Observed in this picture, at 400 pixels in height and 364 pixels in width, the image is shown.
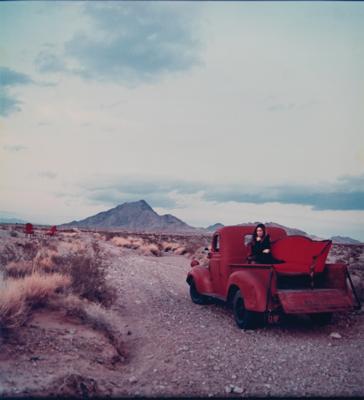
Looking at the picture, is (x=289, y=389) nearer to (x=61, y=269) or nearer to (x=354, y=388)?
(x=354, y=388)

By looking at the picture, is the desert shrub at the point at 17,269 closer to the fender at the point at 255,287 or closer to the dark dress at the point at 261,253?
the fender at the point at 255,287

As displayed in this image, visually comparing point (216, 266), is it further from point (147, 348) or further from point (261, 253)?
point (147, 348)

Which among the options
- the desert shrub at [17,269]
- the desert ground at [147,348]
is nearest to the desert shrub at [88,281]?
the desert ground at [147,348]

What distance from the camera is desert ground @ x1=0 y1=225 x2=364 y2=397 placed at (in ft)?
19.0

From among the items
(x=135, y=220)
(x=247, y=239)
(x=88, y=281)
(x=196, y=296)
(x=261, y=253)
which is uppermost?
(x=247, y=239)

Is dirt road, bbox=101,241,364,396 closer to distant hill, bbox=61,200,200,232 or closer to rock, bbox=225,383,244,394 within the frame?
rock, bbox=225,383,244,394

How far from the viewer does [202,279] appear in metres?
11.4

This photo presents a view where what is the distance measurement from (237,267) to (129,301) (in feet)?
10.4

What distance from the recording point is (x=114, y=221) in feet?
447

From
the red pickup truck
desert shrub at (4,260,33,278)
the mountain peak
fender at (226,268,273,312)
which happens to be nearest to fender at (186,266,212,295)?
the red pickup truck

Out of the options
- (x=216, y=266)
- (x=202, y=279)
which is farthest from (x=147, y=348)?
(x=202, y=279)

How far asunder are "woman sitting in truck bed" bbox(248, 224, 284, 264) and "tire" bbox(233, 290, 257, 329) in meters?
0.80

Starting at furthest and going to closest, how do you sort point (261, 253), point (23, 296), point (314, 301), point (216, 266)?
point (216, 266)
point (261, 253)
point (314, 301)
point (23, 296)

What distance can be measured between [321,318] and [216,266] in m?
2.61
